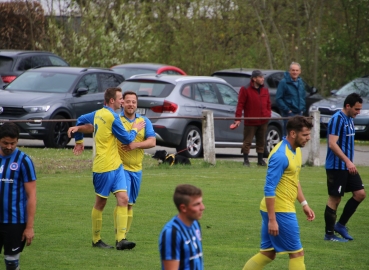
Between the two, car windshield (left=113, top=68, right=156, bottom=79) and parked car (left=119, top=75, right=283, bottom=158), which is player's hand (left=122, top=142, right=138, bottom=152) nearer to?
parked car (left=119, top=75, right=283, bottom=158)

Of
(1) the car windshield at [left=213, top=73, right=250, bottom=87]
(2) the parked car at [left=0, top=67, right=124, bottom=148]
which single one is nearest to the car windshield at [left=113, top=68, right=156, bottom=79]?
(1) the car windshield at [left=213, top=73, right=250, bottom=87]

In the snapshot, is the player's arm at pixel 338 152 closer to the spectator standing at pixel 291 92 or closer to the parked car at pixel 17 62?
the spectator standing at pixel 291 92

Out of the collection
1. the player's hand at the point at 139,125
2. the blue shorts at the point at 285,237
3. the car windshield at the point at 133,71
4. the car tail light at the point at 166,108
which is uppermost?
the player's hand at the point at 139,125

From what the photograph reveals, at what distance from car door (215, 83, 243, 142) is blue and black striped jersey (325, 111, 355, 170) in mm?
8799

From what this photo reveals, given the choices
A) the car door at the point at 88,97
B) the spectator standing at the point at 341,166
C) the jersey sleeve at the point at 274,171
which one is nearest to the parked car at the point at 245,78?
the car door at the point at 88,97

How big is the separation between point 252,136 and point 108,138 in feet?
28.4

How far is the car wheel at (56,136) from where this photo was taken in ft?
60.1

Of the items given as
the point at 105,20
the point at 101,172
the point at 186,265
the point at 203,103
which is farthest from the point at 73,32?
the point at 186,265

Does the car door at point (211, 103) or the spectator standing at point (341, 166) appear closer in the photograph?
the spectator standing at point (341, 166)

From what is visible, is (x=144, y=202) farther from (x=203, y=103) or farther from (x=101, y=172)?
(x=203, y=103)

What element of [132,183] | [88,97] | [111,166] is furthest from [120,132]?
[88,97]

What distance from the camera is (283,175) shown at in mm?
7422

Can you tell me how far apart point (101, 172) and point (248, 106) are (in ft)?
28.7

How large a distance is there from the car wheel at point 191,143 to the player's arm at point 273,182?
10641mm
